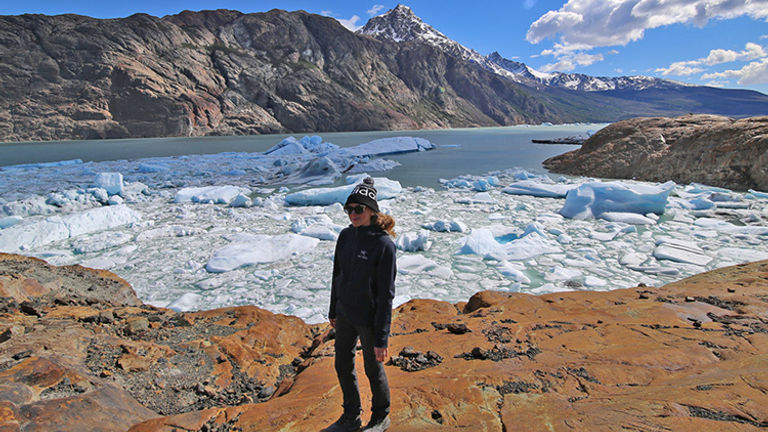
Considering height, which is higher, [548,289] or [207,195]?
[207,195]

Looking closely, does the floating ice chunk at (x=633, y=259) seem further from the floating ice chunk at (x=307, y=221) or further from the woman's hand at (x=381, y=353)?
the floating ice chunk at (x=307, y=221)

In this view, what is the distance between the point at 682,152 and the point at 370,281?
19367 millimetres

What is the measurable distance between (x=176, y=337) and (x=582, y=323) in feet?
12.6

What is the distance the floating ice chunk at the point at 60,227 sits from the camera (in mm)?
7473

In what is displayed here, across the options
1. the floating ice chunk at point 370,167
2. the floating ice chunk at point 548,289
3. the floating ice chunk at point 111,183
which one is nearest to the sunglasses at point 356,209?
the floating ice chunk at point 548,289

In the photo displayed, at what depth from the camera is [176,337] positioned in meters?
3.36

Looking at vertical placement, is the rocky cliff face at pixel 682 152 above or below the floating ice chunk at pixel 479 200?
above

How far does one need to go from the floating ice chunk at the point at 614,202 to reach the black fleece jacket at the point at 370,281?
926 centimetres

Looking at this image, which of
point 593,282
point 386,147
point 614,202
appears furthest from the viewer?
point 386,147

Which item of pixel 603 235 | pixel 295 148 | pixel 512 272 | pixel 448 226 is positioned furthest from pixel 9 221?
pixel 295 148

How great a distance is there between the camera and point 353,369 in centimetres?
210

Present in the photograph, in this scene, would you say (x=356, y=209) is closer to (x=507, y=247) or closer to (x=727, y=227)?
(x=507, y=247)

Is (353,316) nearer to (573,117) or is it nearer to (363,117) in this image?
(363,117)

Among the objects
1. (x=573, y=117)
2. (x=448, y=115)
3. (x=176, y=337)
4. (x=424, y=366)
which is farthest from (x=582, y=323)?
(x=573, y=117)
